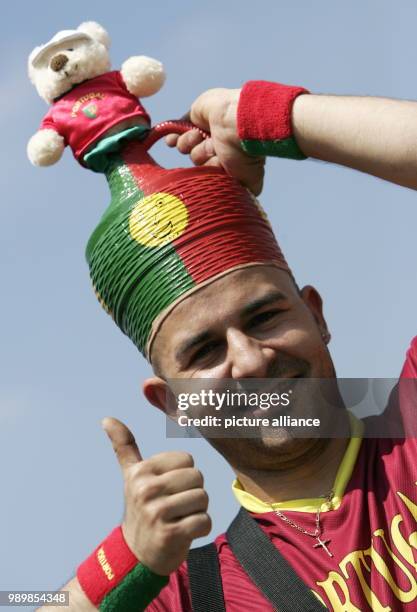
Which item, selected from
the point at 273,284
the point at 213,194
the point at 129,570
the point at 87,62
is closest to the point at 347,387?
the point at 273,284

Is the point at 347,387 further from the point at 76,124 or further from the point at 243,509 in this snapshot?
the point at 76,124

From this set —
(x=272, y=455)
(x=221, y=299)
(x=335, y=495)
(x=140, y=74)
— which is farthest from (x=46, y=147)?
(x=335, y=495)

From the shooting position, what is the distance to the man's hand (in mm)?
4098

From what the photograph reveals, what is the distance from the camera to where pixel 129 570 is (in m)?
3.34

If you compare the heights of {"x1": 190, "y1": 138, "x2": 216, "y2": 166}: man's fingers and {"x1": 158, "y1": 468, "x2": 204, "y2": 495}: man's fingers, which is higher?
{"x1": 190, "y1": 138, "x2": 216, "y2": 166}: man's fingers

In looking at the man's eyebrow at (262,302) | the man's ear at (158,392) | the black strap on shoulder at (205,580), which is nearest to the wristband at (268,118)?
the man's eyebrow at (262,302)

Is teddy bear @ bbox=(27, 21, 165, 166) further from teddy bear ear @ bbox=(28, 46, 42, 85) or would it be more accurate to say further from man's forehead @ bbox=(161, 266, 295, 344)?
man's forehead @ bbox=(161, 266, 295, 344)

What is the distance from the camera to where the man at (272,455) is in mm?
3309

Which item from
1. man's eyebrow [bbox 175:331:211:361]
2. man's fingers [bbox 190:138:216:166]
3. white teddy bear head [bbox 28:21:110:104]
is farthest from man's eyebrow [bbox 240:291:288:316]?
white teddy bear head [bbox 28:21:110:104]

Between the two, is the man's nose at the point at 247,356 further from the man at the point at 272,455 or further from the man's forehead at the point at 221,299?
the man's forehead at the point at 221,299

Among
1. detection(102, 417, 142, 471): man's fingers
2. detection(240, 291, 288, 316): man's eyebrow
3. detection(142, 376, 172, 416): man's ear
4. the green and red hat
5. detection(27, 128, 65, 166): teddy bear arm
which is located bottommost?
detection(102, 417, 142, 471): man's fingers

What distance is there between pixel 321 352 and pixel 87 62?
1421 mm

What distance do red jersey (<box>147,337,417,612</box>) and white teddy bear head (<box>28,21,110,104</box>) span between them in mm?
1603

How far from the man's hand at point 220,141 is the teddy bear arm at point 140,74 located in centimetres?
22
